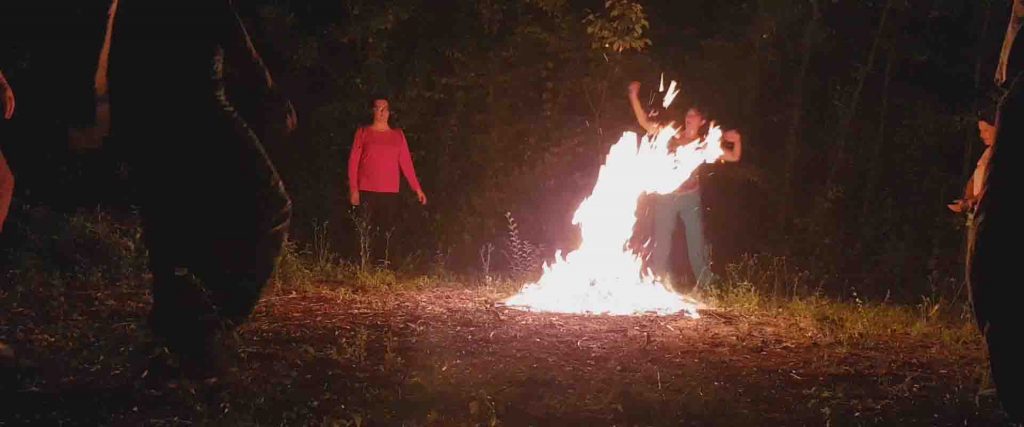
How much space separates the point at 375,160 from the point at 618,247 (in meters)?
2.47

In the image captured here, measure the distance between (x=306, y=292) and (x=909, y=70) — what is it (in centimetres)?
831

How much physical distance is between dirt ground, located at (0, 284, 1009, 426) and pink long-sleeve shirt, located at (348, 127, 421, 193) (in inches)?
75.6

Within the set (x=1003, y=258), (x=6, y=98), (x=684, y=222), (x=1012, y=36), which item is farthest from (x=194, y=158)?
(x=684, y=222)

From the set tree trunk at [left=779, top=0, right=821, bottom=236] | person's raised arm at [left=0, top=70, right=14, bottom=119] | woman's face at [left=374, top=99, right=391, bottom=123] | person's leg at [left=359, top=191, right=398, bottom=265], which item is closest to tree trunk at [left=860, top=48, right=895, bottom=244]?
tree trunk at [left=779, top=0, right=821, bottom=236]

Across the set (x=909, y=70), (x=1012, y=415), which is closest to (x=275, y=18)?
(x=909, y=70)

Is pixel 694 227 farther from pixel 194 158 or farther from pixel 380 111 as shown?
pixel 194 158

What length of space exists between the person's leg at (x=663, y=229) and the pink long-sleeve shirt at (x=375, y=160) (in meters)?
2.54

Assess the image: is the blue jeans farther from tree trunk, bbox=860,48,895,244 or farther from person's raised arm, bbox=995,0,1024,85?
person's raised arm, bbox=995,0,1024,85

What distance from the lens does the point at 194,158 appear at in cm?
429

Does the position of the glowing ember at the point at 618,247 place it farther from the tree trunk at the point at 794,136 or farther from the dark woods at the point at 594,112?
the tree trunk at the point at 794,136

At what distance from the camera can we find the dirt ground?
14.9ft

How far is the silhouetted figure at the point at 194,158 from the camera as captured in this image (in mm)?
4219

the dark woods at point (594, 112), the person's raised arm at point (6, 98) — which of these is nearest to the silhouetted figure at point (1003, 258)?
the person's raised arm at point (6, 98)

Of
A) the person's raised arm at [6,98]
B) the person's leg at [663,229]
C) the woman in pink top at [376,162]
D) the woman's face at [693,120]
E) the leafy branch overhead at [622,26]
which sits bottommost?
the person's leg at [663,229]
